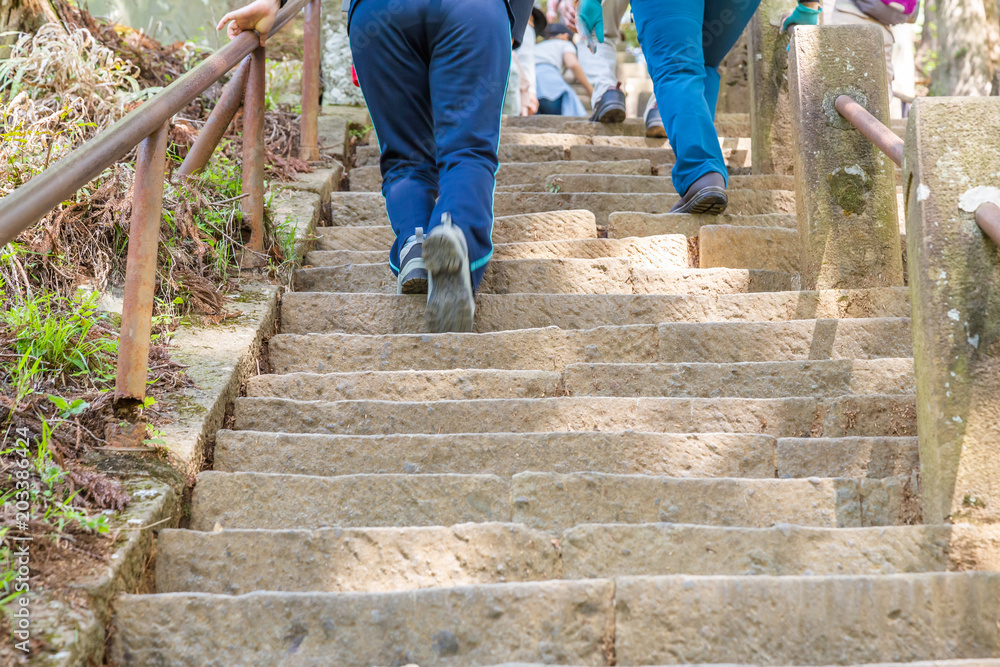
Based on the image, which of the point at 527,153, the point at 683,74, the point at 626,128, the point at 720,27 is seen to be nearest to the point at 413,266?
the point at 683,74

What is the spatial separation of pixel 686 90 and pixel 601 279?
911mm

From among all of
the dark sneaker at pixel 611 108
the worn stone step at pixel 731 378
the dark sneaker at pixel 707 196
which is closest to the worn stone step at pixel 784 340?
the worn stone step at pixel 731 378

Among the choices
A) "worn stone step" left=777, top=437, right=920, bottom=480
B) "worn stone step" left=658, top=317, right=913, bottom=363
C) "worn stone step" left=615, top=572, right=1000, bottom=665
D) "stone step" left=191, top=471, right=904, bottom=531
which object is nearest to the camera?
"worn stone step" left=615, top=572, right=1000, bottom=665

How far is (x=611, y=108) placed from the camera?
5211mm

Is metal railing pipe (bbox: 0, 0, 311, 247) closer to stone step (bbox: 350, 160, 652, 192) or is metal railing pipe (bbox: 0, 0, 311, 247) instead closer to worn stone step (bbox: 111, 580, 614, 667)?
worn stone step (bbox: 111, 580, 614, 667)

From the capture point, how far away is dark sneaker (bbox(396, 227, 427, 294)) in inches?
107

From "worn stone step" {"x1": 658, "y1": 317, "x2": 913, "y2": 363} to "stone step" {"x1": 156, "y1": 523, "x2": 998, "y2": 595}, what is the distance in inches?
36.0

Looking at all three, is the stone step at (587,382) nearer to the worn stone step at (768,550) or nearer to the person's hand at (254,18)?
the worn stone step at (768,550)

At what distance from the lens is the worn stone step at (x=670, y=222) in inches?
135

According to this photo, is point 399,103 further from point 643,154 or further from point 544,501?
point 643,154

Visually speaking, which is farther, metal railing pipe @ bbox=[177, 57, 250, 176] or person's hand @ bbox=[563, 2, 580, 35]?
person's hand @ bbox=[563, 2, 580, 35]

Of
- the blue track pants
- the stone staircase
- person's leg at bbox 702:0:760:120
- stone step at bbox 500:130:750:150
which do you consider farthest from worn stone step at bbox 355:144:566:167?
the blue track pants

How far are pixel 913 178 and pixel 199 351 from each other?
72.6 inches

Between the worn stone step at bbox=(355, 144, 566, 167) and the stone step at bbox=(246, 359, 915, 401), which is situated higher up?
the worn stone step at bbox=(355, 144, 566, 167)
